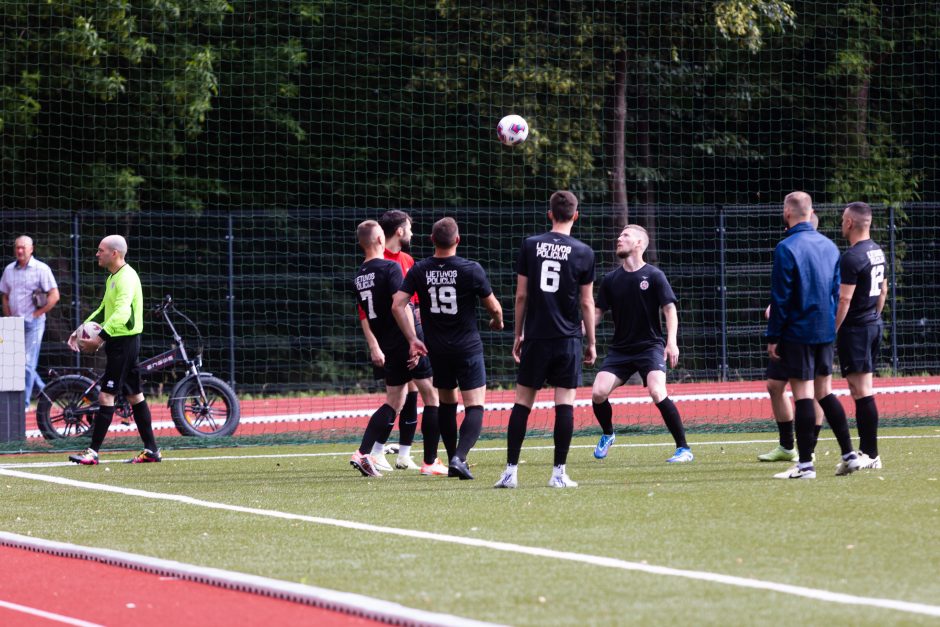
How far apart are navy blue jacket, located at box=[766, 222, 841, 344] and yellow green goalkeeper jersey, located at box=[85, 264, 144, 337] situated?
580 cm

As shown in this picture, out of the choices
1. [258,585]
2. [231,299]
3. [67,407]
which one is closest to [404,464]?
[67,407]

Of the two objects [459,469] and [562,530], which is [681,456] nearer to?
[459,469]

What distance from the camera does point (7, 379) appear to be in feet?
50.2

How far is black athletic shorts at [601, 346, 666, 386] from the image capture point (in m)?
12.1

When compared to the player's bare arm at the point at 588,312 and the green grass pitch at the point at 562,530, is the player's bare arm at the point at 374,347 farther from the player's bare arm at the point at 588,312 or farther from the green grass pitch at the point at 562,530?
the player's bare arm at the point at 588,312

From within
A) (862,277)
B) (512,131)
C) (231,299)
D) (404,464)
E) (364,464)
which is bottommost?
(404,464)

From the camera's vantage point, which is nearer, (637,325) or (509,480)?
(509,480)

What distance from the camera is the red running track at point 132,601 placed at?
5.84m

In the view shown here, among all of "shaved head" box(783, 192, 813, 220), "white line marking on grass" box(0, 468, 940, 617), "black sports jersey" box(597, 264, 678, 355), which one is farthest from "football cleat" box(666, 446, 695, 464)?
"white line marking on grass" box(0, 468, 940, 617)

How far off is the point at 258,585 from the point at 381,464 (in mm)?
5309

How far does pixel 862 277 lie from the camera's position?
10.7 metres

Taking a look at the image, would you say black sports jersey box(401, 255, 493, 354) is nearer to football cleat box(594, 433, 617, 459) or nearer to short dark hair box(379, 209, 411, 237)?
short dark hair box(379, 209, 411, 237)

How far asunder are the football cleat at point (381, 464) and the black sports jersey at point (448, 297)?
4.35 feet

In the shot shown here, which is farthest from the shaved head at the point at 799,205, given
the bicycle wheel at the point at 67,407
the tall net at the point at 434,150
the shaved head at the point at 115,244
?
the tall net at the point at 434,150
